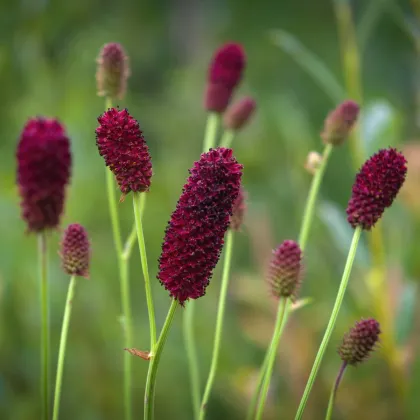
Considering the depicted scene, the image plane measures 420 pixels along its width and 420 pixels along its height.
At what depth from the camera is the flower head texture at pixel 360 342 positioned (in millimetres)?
801

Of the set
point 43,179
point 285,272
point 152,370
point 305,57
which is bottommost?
point 152,370

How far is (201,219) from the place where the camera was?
2.21 ft

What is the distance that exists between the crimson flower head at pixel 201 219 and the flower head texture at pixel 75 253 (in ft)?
0.62

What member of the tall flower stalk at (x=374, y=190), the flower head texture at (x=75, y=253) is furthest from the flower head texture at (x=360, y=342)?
the flower head texture at (x=75, y=253)

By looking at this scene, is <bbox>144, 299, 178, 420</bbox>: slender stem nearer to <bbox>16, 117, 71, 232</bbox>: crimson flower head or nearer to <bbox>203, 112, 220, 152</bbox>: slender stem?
<bbox>16, 117, 71, 232</bbox>: crimson flower head

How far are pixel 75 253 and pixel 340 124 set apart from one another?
0.39m

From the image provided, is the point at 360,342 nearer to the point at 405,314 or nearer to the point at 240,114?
the point at 240,114

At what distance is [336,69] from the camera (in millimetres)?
5199

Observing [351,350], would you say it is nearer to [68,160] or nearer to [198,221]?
[198,221]

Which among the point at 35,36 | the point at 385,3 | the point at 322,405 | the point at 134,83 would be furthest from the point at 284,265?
the point at 134,83

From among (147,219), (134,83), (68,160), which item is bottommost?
(68,160)

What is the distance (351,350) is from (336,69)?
460 centimetres

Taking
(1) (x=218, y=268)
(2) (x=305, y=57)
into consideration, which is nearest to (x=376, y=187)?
(2) (x=305, y=57)

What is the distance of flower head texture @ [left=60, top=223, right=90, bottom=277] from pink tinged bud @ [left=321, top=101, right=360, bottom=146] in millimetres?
361
